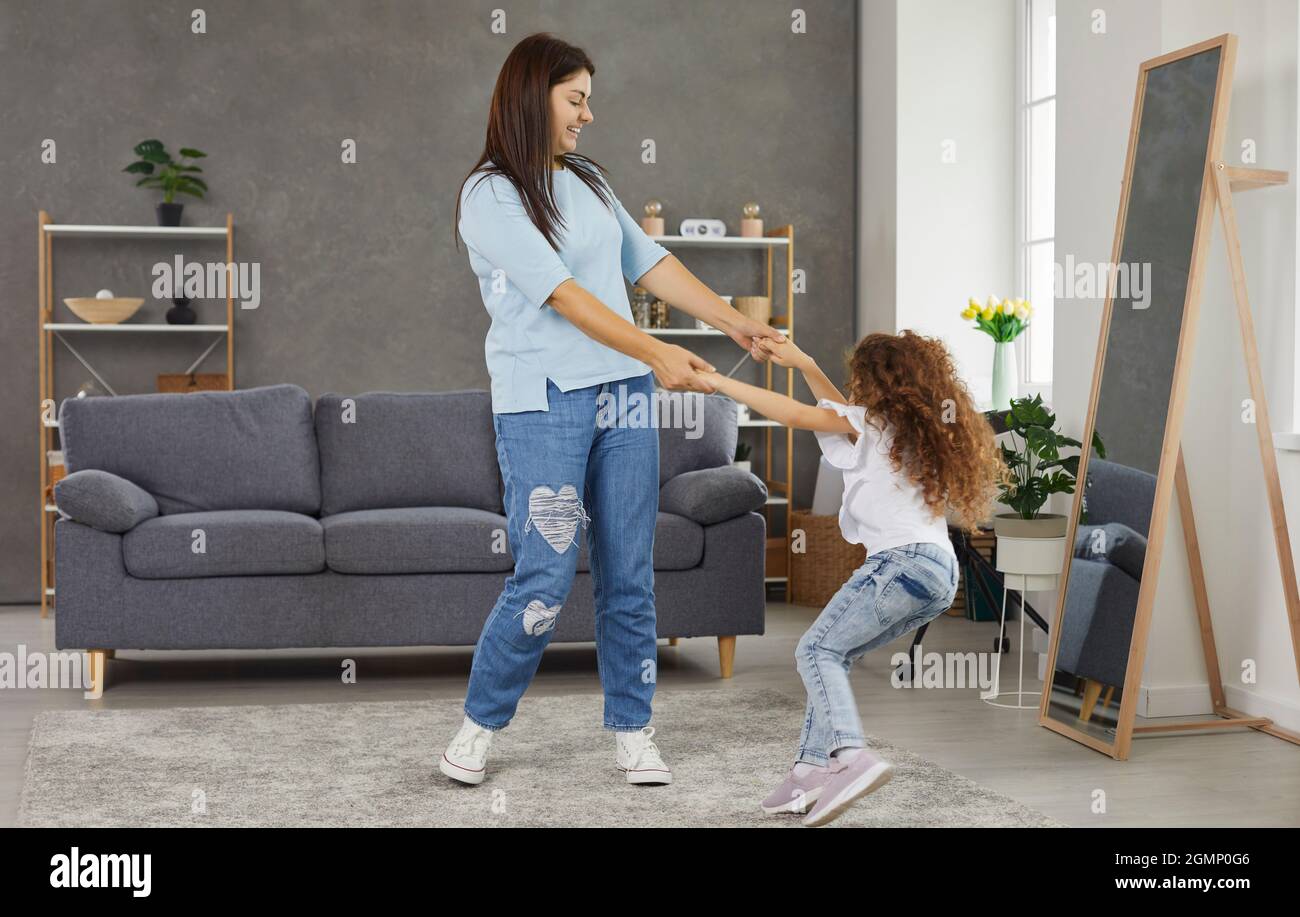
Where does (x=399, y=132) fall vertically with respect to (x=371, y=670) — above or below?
above

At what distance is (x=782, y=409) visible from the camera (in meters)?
2.43

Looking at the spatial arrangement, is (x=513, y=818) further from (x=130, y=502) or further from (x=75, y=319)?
(x=75, y=319)

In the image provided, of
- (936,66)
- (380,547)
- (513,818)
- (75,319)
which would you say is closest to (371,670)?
(380,547)

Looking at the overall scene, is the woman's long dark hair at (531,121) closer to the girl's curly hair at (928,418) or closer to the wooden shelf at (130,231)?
the girl's curly hair at (928,418)

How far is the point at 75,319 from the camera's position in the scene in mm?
5727

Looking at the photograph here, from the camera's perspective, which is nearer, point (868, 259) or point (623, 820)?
point (623, 820)

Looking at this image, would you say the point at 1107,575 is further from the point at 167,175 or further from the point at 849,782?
the point at 167,175

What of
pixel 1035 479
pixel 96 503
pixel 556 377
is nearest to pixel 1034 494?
pixel 1035 479

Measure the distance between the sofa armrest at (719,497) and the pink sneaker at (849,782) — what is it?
169cm

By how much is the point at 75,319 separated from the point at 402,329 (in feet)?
4.39

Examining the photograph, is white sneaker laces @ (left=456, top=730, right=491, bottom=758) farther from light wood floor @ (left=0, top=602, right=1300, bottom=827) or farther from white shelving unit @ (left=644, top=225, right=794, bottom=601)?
white shelving unit @ (left=644, top=225, right=794, bottom=601)

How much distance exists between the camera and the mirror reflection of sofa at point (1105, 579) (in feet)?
10.4

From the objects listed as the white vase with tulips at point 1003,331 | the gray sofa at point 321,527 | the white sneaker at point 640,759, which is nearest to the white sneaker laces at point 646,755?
the white sneaker at point 640,759

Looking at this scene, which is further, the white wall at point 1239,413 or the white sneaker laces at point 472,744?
the white wall at point 1239,413
